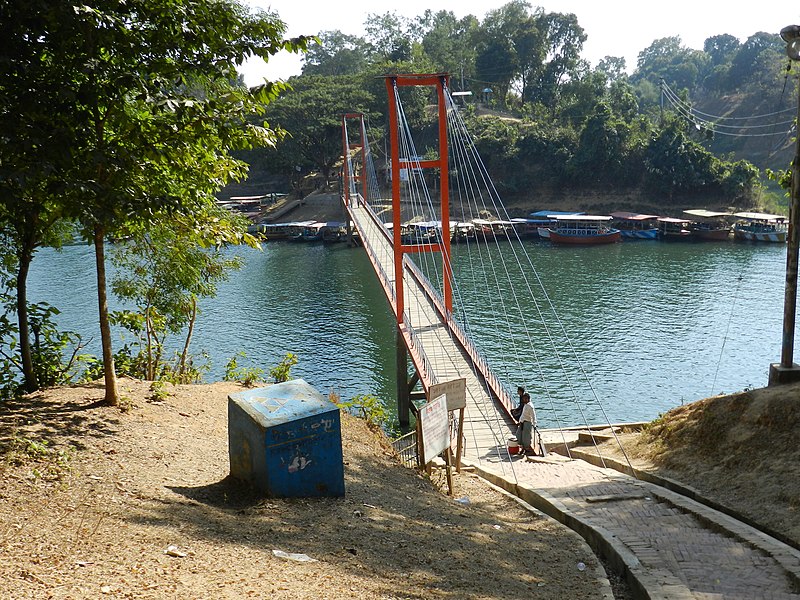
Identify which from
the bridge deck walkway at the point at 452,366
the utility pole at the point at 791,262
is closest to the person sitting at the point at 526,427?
the bridge deck walkway at the point at 452,366

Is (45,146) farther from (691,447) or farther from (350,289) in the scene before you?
(350,289)

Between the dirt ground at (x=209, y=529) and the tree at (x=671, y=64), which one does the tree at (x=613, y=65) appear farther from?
the dirt ground at (x=209, y=529)

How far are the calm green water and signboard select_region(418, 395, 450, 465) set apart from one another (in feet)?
23.0

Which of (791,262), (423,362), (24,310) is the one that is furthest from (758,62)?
(24,310)

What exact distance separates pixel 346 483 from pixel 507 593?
7.45 feet

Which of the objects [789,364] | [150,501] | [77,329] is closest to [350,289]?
[77,329]

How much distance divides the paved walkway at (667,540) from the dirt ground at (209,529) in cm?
27

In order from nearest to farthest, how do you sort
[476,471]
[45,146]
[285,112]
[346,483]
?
[45,146] → [346,483] → [476,471] → [285,112]

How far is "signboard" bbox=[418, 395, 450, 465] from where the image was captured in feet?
23.7

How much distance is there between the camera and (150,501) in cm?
529

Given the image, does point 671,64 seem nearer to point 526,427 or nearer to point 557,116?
point 557,116

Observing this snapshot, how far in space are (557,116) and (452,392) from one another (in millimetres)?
52374

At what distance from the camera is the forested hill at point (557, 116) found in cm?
4897

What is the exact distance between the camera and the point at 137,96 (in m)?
6.51
